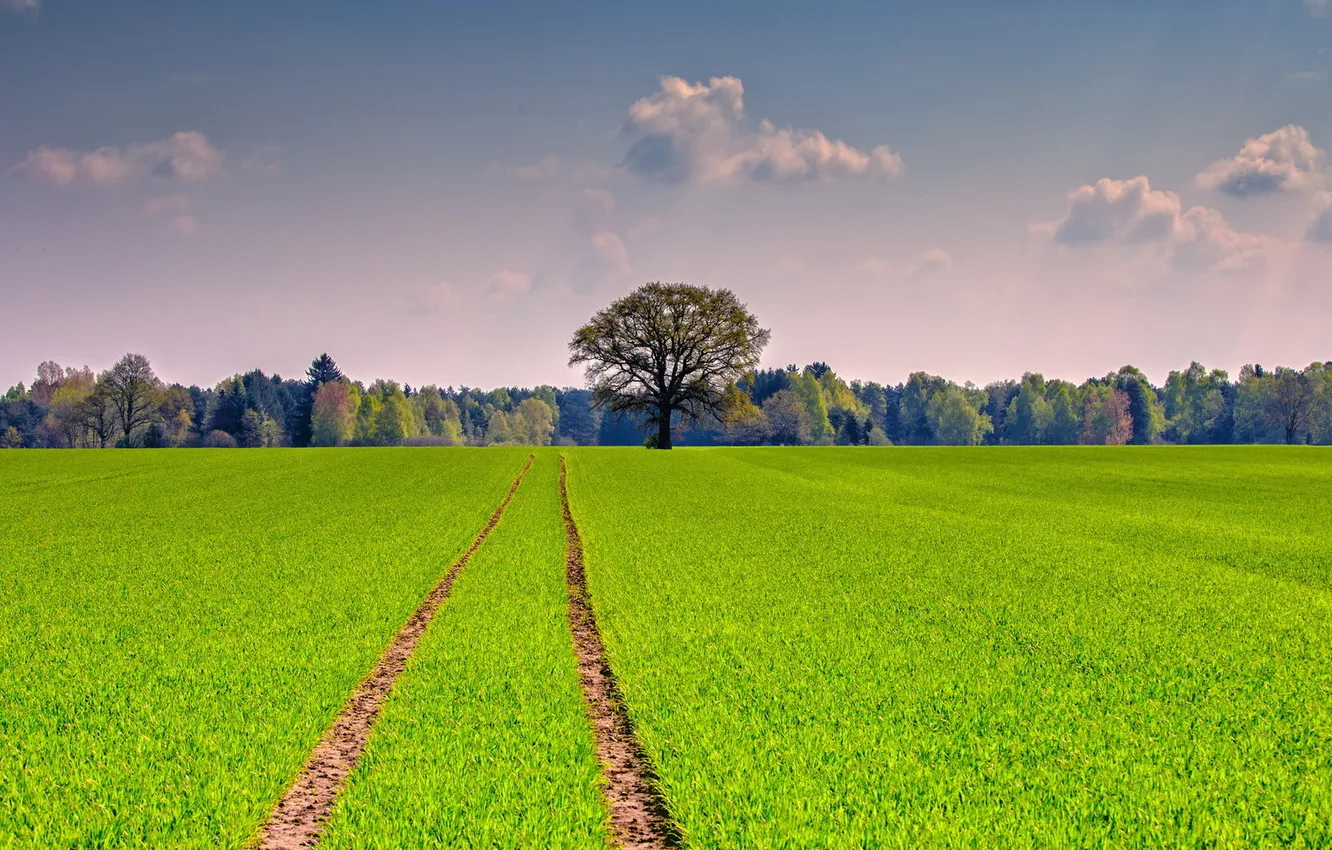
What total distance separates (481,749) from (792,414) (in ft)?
465

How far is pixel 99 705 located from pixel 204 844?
3.83 m

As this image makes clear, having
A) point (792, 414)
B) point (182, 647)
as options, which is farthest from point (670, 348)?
point (792, 414)

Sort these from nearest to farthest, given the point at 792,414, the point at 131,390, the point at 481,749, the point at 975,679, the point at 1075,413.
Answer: the point at 481,749
the point at 975,679
the point at 131,390
the point at 792,414
the point at 1075,413

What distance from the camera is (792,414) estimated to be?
146 meters

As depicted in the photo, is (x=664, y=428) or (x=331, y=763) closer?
(x=331, y=763)

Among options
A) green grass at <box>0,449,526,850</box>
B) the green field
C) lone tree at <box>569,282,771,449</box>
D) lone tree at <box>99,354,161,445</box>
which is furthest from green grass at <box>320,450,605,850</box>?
lone tree at <box>99,354,161,445</box>

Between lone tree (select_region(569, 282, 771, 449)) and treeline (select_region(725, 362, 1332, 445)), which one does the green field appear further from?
treeline (select_region(725, 362, 1332, 445))

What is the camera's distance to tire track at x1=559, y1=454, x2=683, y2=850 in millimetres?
5859

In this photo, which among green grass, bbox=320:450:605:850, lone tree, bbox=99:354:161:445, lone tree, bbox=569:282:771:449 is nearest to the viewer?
green grass, bbox=320:450:605:850

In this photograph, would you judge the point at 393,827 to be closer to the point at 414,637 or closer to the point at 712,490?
the point at 414,637

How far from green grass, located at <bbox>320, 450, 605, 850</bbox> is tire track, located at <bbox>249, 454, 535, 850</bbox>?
0.59 feet

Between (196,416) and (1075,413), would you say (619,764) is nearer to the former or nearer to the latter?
(1075,413)

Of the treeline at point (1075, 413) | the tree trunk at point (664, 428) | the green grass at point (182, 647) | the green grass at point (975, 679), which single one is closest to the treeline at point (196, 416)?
the treeline at point (1075, 413)

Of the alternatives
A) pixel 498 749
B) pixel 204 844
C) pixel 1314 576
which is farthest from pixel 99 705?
pixel 1314 576
